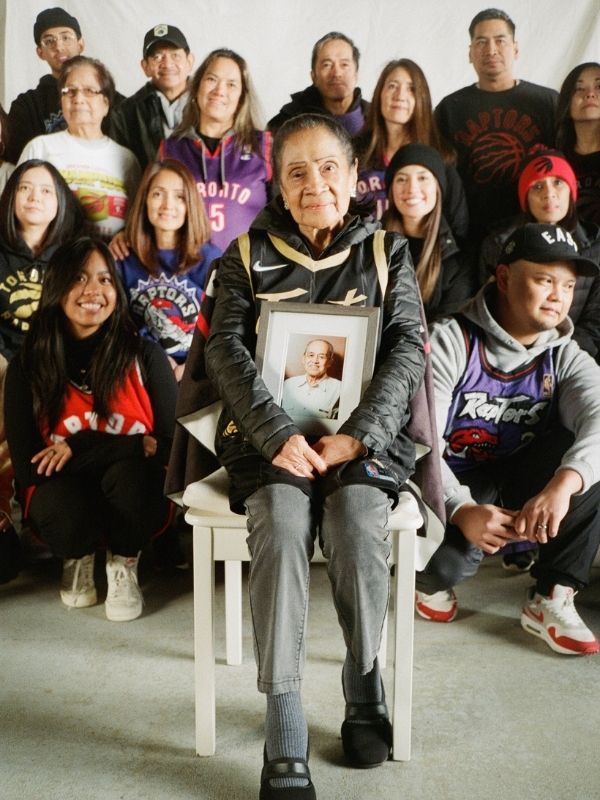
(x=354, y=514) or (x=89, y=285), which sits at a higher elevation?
(x=89, y=285)

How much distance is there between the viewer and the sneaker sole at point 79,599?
2180 millimetres

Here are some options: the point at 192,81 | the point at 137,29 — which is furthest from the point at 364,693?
the point at 137,29

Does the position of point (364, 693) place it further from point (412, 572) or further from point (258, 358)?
point (258, 358)

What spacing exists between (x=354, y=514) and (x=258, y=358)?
37cm

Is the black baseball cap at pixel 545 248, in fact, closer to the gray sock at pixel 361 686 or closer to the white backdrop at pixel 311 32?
the gray sock at pixel 361 686

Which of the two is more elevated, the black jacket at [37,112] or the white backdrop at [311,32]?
the white backdrop at [311,32]

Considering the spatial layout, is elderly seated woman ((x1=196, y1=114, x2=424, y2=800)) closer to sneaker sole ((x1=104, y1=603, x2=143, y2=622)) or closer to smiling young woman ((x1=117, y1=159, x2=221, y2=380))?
sneaker sole ((x1=104, y1=603, x2=143, y2=622))

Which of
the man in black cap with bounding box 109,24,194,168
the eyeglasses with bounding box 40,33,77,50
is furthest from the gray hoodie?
the eyeglasses with bounding box 40,33,77,50

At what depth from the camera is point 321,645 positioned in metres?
1.98

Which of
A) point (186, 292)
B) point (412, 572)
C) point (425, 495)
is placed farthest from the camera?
point (186, 292)

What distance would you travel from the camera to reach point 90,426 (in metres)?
2.28

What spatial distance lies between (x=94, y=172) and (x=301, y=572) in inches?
80.5

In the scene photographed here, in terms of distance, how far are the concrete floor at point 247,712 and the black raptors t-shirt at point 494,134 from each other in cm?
145

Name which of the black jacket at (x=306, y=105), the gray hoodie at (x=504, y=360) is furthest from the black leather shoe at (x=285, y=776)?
the black jacket at (x=306, y=105)
